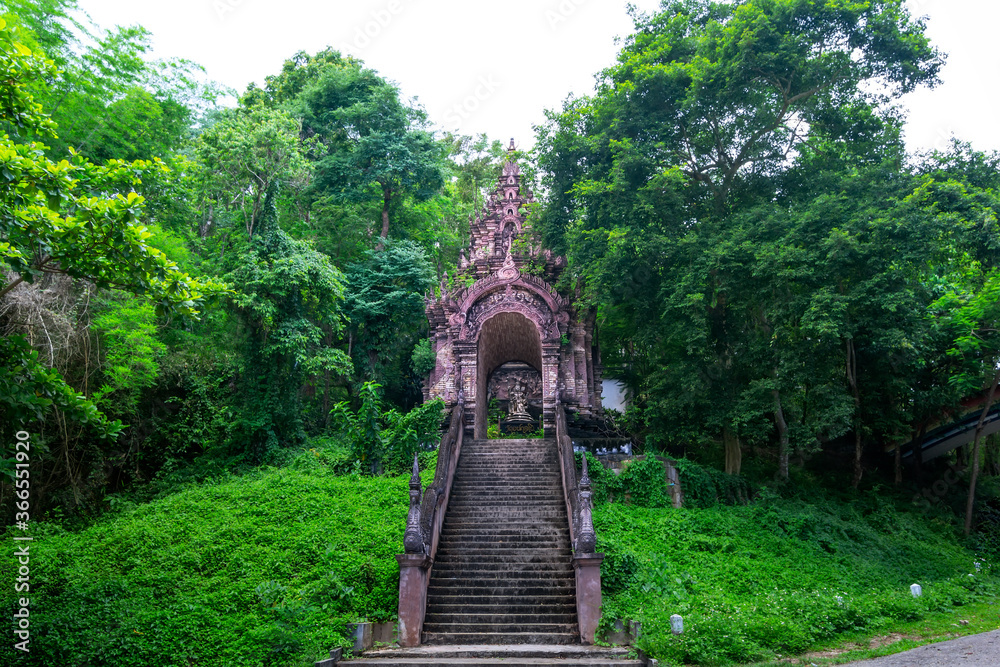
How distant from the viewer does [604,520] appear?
12422 millimetres

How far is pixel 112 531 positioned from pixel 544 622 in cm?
807

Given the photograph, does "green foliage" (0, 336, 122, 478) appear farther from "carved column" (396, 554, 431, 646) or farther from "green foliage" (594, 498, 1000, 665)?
"green foliage" (594, 498, 1000, 665)

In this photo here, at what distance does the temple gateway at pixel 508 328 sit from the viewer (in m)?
17.4

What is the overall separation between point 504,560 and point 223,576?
4557 mm

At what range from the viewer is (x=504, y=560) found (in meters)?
10.9

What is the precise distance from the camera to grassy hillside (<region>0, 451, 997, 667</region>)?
8.20 metres

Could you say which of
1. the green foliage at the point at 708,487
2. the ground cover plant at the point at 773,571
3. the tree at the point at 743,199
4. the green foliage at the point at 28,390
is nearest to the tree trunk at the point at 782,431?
the tree at the point at 743,199

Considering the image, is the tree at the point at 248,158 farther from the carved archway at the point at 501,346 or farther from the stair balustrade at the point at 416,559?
the stair balustrade at the point at 416,559

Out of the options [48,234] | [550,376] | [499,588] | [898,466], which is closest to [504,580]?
[499,588]

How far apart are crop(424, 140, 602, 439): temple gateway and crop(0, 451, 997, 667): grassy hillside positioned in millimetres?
4033

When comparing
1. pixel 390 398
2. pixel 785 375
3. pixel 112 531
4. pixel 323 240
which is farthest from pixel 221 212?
pixel 785 375

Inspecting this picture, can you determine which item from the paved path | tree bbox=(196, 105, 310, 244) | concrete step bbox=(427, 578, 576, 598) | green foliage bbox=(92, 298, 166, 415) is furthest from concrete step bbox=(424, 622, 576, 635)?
tree bbox=(196, 105, 310, 244)

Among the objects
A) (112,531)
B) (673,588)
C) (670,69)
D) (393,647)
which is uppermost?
(670,69)

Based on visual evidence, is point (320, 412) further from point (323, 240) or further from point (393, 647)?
point (393, 647)
